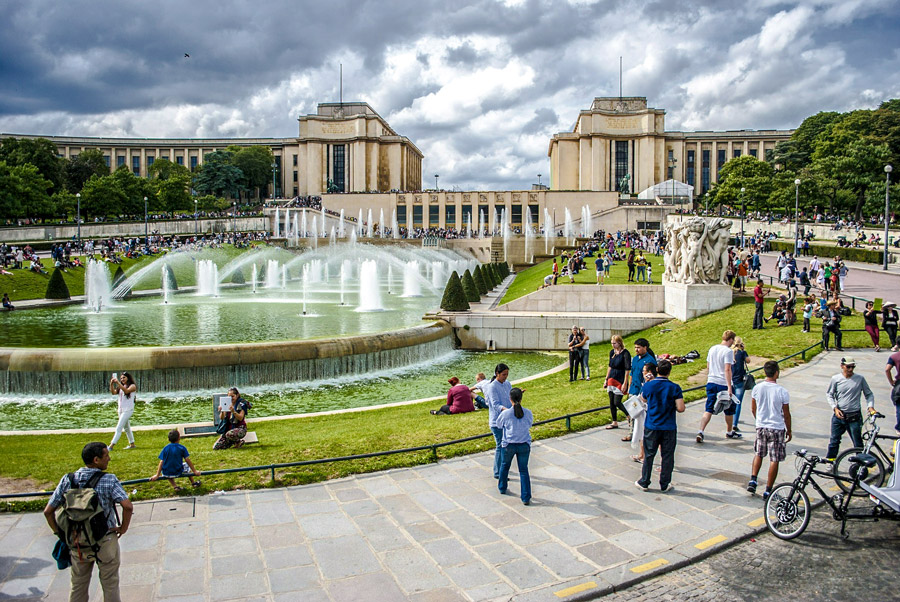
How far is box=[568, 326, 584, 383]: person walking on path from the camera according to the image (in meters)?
18.7

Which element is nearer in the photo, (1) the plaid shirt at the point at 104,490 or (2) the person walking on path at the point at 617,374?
(1) the plaid shirt at the point at 104,490

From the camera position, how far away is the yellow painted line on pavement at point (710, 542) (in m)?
7.39

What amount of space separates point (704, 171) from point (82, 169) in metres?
103

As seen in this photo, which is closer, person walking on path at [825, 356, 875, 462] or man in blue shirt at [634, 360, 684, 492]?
man in blue shirt at [634, 360, 684, 492]

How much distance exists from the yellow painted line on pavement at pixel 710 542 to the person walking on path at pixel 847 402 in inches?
119

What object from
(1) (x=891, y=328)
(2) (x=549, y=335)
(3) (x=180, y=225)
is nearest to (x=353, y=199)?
(3) (x=180, y=225)

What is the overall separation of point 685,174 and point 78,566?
416 ft

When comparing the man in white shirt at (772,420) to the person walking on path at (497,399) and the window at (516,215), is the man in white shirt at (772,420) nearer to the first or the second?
the person walking on path at (497,399)

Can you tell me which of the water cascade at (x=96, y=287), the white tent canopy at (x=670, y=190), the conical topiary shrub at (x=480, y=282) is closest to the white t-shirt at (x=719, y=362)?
the conical topiary shrub at (x=480, y=282)

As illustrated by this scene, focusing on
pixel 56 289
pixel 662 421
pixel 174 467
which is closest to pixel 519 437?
pixel 662 421

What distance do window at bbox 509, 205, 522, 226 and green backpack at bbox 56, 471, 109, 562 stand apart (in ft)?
299

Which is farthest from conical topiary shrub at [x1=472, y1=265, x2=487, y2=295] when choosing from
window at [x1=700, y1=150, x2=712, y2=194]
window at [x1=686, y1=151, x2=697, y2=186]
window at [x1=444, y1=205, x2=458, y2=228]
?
window at [x1=700, y1=150, x2=712, y2=194]

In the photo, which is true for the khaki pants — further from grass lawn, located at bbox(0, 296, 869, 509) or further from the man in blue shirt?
the man in blue shirt

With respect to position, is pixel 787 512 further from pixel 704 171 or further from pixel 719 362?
pixel 704 171
